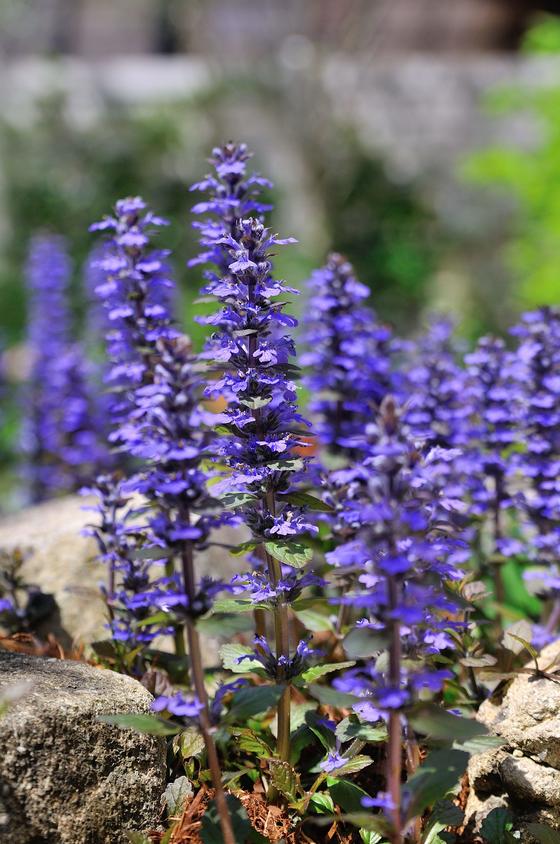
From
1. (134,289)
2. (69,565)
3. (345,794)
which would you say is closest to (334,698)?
(345,794)

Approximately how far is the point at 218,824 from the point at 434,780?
74cm

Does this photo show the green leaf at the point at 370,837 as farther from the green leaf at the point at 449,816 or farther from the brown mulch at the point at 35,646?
the brown mulch at the point at 35,646

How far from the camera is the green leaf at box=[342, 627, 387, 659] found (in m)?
2.22

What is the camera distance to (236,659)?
9.77 feet

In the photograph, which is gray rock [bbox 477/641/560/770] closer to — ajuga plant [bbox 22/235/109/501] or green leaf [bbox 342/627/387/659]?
green leaf [bbox 342/627/387/659]

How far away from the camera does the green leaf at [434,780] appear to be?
7.74ft

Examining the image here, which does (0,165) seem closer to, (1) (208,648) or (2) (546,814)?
(1) (208,648)

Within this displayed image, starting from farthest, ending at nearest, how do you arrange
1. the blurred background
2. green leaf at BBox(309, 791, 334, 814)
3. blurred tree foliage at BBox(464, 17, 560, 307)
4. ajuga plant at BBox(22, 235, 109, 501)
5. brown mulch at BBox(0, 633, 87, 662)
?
the blurred background → blurred tree foliage at BBox(464, 17, 560, 307) → ajuga plant at BBox(22, 235, 109, 501) → brown mulch at BBox(0, 633, 87, 662) → green leaf at BBox(309, 791, 334, 814)

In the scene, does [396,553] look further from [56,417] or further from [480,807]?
[56,417]

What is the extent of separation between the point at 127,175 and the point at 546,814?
1581 cm

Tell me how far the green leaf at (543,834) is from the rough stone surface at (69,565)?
1.69m

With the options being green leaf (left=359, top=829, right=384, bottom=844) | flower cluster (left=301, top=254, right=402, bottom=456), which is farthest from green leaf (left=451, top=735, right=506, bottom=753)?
flower cluster (left=301, top=254, right=402, bottom=456)

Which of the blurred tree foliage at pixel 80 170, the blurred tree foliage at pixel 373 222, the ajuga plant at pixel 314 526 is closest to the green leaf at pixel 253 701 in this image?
the ajuga plant at pixel 314 526

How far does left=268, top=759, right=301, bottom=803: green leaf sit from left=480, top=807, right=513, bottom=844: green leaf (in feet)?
2.14
